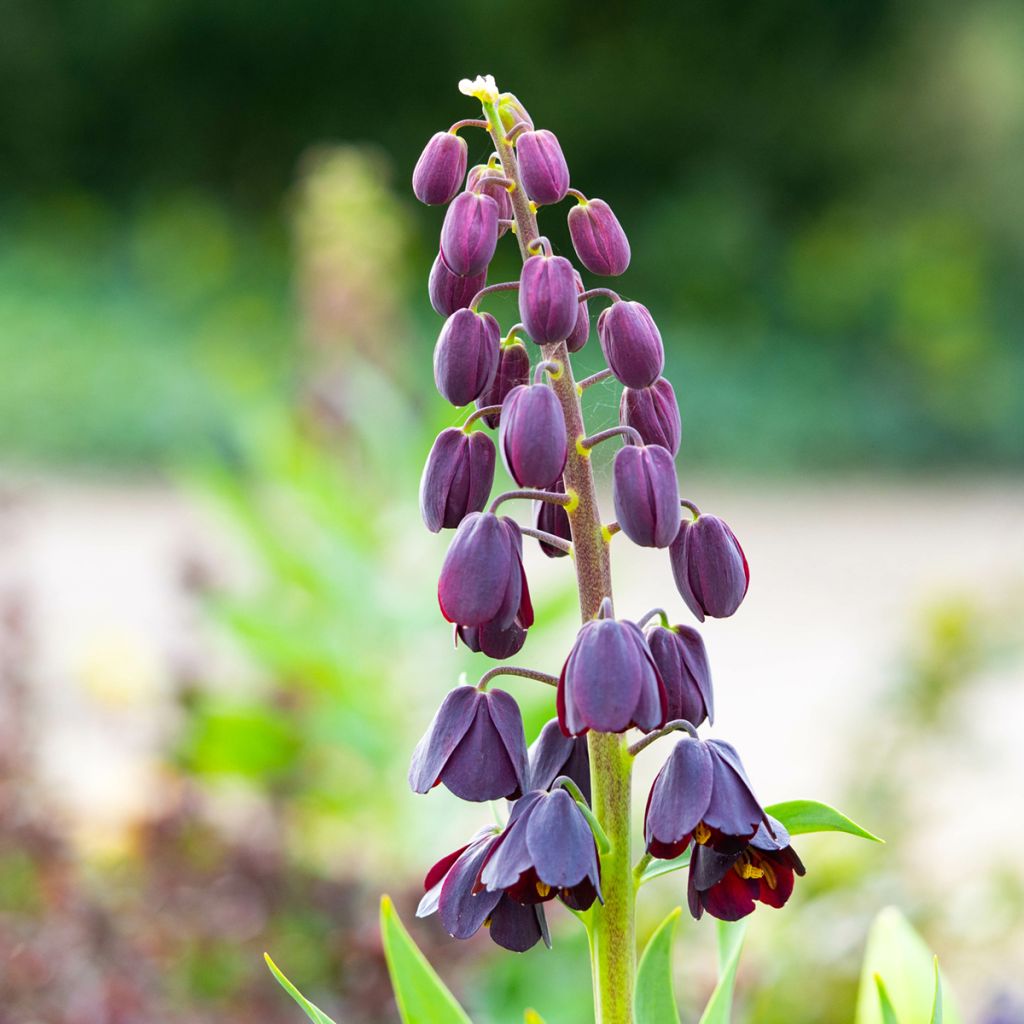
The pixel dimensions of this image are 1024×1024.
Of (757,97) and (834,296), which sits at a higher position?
(757,97)

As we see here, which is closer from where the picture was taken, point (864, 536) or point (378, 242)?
point (378, 242)

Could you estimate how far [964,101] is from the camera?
13062mm

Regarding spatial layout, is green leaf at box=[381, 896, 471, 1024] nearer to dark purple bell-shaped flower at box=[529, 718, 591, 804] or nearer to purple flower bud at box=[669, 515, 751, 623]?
dark purple bell-shaped flower at box=[529, 718, 591, 804]

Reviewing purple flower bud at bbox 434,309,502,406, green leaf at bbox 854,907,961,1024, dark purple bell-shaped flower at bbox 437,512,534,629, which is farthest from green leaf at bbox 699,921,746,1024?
purple flower bud at bbox 434,309,502,406

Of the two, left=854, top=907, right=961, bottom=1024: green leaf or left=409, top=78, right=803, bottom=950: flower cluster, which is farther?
left=854, top=907, right=961, bottom=1024: green leaf

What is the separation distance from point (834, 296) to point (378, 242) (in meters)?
9.80

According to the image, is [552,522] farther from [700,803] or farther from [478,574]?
[700,803]

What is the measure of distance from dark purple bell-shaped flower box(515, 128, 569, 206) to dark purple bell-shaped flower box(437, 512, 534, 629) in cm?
Answer: 18

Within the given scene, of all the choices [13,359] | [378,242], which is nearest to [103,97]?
[13,359]

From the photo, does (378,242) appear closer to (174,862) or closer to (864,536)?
(174,862)

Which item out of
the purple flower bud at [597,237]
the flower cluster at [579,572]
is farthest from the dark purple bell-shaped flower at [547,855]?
the purple flower bud at [597,237]

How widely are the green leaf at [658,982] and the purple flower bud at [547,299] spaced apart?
35 cm

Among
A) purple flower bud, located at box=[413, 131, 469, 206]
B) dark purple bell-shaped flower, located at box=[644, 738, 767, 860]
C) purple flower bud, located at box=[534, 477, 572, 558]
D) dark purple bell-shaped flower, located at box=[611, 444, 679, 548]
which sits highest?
purple flower bud, located at box=[413, 131, 469, 206]

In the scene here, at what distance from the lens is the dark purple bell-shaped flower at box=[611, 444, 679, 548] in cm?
76
